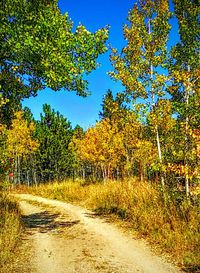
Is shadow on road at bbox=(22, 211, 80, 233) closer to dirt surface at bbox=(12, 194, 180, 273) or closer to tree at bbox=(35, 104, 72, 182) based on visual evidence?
dirt surface at bbox=(12, 194, 180, 273)

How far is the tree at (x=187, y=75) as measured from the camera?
11.8m

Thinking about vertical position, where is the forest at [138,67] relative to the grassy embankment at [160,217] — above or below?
above

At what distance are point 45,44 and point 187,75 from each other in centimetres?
534

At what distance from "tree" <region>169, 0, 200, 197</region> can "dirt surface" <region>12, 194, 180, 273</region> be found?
3.41 meters

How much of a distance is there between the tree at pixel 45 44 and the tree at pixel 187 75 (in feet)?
12.1

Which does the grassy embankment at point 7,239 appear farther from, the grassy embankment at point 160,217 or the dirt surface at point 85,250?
the grassy embankment at point 160,217

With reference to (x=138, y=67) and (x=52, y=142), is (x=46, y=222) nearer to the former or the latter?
(x=138, y=67)

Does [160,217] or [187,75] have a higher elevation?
[187,75]

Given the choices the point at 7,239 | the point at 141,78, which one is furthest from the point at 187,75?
the point at 7,239

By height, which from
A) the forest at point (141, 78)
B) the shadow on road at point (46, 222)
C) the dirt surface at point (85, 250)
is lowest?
the dirt surface at point (85, 250)

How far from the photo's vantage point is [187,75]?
11.8 m

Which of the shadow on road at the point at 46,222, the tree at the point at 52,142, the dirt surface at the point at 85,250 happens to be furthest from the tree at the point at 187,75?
the tree at the point at 52,142

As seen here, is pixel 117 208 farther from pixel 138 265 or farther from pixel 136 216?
pixel 138 265

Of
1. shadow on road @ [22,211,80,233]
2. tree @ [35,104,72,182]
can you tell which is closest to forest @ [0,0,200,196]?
shadow on road @ [22,211,80,233]
